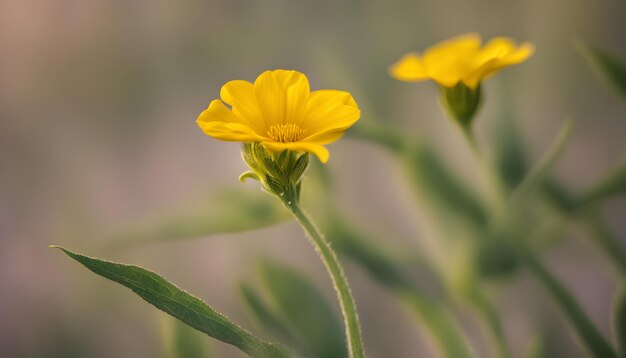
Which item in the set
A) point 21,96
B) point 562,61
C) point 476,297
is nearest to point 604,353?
point 476,297

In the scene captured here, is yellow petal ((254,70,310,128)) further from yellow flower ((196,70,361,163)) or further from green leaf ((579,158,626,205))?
green leaf ((579,158,626,205))

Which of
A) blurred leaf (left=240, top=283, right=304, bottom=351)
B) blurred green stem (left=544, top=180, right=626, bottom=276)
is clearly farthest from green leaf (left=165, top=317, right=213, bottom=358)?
blurred green stem (left=544, top=180, right=626, bottom=276)

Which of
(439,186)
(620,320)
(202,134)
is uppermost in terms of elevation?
(202,134)

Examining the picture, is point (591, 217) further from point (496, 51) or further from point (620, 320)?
point (496, 51)

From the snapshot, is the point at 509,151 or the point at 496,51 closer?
the point at 496,51

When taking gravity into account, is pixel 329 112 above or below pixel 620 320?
above

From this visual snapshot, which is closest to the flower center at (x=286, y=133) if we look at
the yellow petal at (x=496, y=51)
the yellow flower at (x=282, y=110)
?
the yellow flower at (x=282, y=110)

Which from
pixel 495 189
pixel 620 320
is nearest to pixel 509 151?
pixel 495 189
